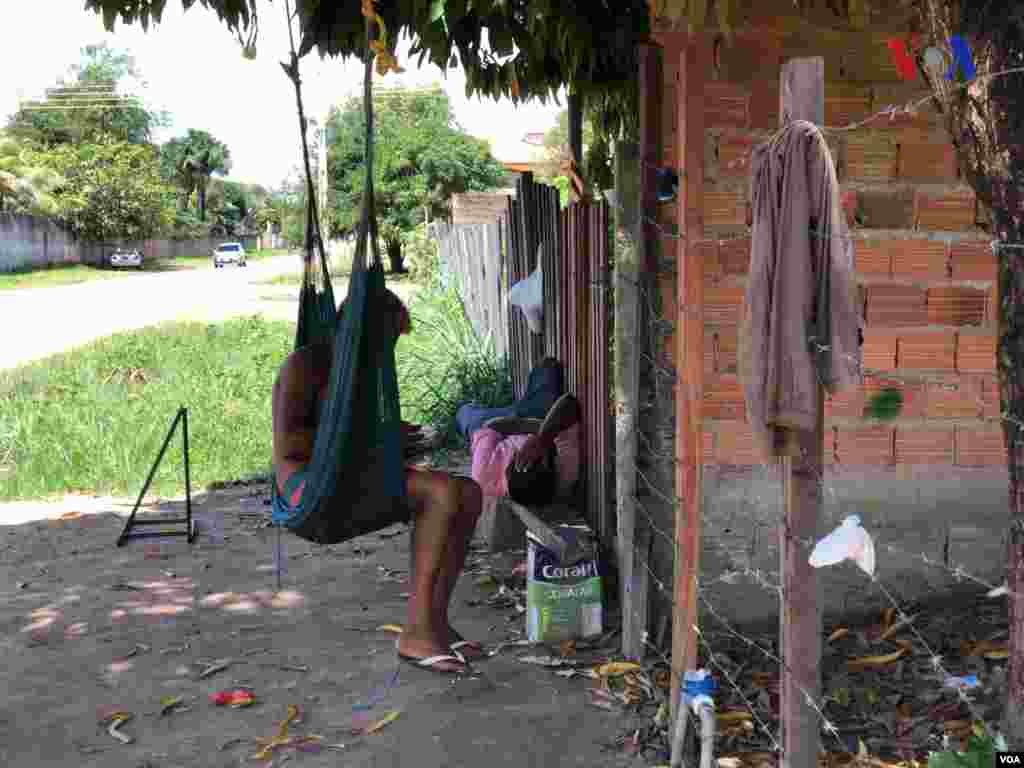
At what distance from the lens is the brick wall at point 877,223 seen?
A: 4.00m

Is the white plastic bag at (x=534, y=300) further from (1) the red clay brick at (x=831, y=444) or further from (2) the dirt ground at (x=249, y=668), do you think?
(1) the red clay brick at (x=831, y=444)

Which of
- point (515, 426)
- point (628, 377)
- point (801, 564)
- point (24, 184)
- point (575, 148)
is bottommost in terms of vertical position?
point (515, 426)

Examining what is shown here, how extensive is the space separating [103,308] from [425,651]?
804 inches

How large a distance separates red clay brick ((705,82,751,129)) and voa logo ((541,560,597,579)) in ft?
5.47

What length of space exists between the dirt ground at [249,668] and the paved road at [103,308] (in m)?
8.21

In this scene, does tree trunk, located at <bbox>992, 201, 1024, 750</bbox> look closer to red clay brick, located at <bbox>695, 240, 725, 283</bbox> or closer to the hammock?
red clay brick, located at <bbox>695, 240, 725, 283</bbox>

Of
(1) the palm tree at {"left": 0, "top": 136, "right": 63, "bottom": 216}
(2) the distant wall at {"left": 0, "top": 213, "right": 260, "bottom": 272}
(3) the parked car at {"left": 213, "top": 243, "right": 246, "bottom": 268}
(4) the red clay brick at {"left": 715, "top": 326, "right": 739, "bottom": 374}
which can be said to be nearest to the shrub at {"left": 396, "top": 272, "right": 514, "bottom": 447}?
(4) the red clay brick at {"left": 715, "top": 326, "right": 739, "bottom": 374}

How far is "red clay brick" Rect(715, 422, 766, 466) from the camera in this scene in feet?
13.4

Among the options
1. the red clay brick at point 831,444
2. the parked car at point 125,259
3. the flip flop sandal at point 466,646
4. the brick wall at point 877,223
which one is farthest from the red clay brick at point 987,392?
the parked car at point 125,259

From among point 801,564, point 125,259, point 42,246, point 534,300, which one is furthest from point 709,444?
point 125,259

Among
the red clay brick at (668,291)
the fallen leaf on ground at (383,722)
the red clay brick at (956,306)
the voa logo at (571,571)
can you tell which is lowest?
the fallen leaf on ground at (383,722)

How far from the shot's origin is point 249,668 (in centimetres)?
433

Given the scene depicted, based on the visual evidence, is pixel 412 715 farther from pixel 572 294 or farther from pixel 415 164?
pixel 415 164

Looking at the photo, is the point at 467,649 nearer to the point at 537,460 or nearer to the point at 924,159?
the point at 537,460
